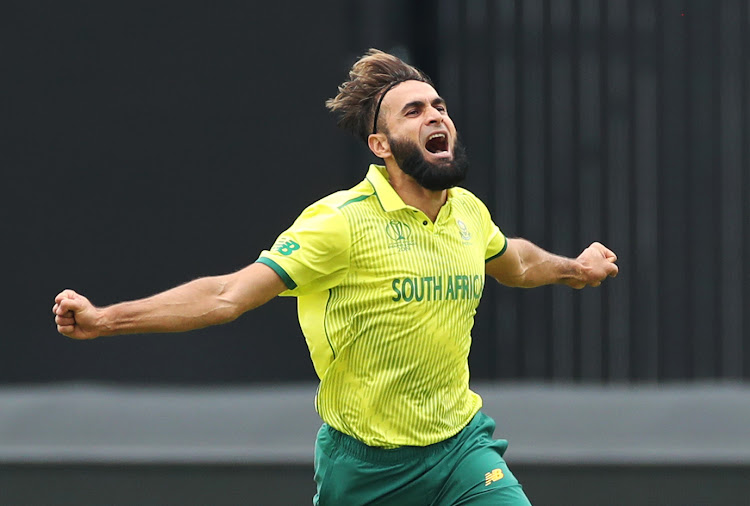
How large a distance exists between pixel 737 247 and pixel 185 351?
2.95m

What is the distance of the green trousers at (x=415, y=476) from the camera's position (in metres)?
3.45

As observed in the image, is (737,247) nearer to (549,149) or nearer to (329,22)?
(549,149)

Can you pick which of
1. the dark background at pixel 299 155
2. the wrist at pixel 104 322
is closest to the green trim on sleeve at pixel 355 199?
the wrist at pixel 104 322

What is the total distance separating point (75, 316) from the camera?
2.90 meters

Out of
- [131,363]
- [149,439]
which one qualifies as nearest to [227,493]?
[149,439]

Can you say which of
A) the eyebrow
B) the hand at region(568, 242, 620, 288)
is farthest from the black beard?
the hand at region(568, 242, 620, 288)

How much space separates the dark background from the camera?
19.8 ft

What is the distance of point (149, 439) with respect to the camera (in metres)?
5.94

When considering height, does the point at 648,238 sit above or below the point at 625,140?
below

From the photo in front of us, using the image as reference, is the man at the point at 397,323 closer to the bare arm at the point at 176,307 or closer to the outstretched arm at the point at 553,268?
the bare arm at the point at 176,307

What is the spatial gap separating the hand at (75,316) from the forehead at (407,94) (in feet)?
4.02

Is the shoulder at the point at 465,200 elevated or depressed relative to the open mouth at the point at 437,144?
depressed

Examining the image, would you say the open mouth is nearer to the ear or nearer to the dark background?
the ear

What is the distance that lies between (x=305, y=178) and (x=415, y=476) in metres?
2.84
